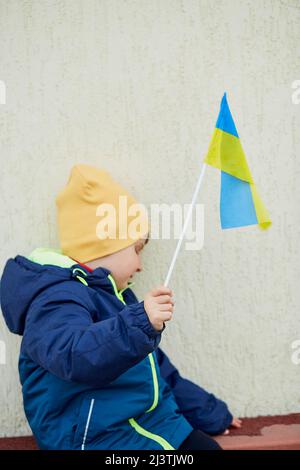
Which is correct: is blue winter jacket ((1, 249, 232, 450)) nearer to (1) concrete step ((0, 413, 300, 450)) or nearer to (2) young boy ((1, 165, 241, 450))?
(2) young boy ((1, 165, 241, 450))

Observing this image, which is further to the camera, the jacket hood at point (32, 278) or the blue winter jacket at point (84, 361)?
the jacket hood at point (32, 278)

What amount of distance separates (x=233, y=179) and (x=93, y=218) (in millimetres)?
577

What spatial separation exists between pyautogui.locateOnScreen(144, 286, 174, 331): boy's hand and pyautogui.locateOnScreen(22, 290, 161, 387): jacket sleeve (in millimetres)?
18

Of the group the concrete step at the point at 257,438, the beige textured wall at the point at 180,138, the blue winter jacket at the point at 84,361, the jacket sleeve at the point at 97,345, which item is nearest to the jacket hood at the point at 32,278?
the blue winter jacket at the point at 84,361

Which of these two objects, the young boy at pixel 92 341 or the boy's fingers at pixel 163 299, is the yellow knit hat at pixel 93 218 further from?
the boy's fingers at pixel 163 299

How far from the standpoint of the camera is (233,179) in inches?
89.8

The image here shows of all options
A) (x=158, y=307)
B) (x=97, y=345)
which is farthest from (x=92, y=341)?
(x=158, y=307)

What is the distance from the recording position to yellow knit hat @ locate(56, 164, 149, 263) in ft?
8.11

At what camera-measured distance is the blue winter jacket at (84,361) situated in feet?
6.32

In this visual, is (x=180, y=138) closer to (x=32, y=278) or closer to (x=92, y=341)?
(x=32, y=278)

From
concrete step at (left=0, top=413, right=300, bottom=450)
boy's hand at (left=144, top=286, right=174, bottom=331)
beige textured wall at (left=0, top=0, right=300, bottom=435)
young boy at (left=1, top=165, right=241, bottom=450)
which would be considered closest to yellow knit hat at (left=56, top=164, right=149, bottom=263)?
young boy at (left=1, top=165, right=241, bottom=450)

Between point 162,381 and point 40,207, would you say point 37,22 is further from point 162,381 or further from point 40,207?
point 162,381

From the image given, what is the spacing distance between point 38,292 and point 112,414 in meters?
0.52

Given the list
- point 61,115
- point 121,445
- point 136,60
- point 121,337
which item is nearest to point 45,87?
point 61,115
